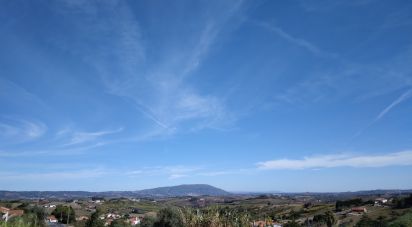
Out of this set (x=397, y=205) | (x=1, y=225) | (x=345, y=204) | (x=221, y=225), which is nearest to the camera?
(x=1, y=225)

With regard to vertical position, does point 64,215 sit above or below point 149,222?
above

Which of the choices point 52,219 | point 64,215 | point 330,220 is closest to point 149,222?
point 330,220

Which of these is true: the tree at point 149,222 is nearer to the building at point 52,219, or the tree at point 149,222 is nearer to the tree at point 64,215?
the building at point 52,219

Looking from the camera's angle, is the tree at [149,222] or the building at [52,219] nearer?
the tree at [149,222]

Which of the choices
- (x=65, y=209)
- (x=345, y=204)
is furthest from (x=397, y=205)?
(x=65, y=209)

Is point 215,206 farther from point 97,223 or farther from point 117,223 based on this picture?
point 97,223

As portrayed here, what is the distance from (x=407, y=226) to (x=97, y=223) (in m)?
58.4

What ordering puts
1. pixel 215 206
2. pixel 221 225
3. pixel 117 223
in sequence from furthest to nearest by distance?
pixel 117 223 → pixel 215 206 → pixel 221 225

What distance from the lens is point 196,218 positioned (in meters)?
6.43

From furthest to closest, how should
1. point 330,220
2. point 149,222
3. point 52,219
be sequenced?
point 52,219
point 149,222
point 330,220

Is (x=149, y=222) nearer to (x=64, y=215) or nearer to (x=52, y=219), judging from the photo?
(x=52, y=219)

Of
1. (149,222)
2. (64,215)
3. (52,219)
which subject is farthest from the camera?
(64,215)

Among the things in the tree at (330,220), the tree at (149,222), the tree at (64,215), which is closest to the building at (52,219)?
the tree at (64,215)

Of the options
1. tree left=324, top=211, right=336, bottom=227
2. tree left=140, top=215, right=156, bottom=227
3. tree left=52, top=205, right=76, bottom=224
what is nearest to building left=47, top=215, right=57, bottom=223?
tree left=52, top=205, right=76, bottom=224
